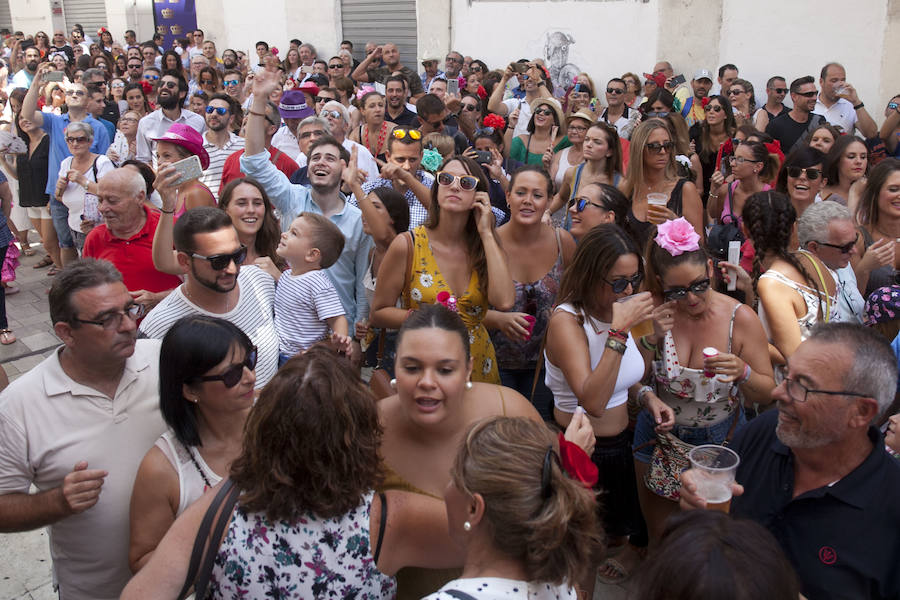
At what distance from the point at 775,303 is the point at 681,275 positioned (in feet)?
2.13

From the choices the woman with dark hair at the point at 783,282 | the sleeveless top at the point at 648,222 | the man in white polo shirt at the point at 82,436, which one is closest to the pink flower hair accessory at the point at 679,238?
the woman with dark hair at the point at 783,282

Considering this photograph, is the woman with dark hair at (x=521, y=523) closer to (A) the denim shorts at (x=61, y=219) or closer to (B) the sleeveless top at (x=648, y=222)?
(B) the sleeveless top at (x=648, y=222)

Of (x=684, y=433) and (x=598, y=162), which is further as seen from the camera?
(x=598, y=162)

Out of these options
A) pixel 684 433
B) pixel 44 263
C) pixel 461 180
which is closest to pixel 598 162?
pixel 461 180

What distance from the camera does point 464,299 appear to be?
3701 millimetres

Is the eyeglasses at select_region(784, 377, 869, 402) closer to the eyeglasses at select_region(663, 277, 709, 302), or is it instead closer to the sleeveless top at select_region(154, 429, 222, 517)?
the eyeglasses at select_region(663, 277, 709, 302)

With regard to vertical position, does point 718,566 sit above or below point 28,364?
above

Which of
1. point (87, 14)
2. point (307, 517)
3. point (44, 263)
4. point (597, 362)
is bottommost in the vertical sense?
point (44, 263)

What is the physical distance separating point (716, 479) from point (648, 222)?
115 inches

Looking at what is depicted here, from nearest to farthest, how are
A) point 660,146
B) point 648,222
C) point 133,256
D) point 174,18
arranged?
point 133,256
point 648,222
point 660,146
point 174,18

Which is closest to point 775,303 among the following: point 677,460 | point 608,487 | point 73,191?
point 677,460

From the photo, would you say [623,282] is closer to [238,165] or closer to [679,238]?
[679,238]

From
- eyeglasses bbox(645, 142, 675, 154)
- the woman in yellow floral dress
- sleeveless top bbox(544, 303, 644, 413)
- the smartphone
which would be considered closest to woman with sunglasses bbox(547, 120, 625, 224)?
eyeglasses bbox(645, 142, 675, 154)

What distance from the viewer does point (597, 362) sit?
3.20m
